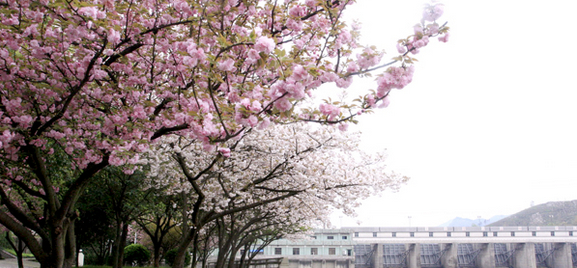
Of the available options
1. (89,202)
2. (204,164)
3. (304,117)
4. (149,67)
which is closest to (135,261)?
(89,202)

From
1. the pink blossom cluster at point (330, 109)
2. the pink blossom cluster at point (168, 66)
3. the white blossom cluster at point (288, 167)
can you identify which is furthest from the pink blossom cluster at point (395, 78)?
the white blossom cluster at point (288, 167)

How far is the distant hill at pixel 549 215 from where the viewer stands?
135m

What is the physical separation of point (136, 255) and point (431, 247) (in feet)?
198

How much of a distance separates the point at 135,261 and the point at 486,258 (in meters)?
58.7

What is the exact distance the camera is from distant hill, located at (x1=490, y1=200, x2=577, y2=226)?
13525 centimetres

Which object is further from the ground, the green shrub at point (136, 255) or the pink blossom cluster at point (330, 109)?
the pink blossom cluster at point (330, 109)

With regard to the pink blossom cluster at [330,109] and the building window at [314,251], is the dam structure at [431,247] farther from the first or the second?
the pink blossom cluster at [330,109]

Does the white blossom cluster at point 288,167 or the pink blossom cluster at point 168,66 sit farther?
the white blossom cluster at point 288,167

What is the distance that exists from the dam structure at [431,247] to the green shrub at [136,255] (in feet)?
100.0

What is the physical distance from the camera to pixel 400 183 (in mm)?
11250

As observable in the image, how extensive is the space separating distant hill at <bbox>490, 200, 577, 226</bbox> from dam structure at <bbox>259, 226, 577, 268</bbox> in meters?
74.9

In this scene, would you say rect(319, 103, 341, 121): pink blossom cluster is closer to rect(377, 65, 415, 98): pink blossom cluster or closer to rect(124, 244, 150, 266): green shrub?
rect(377, 65, 415, 98): pink blossom cluster

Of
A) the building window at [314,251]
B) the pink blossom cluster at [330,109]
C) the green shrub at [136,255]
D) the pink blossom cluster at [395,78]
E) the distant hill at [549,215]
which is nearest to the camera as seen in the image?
the pink blossom cluster at [395,78]

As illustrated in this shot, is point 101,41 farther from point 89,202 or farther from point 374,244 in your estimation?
point 374,244
